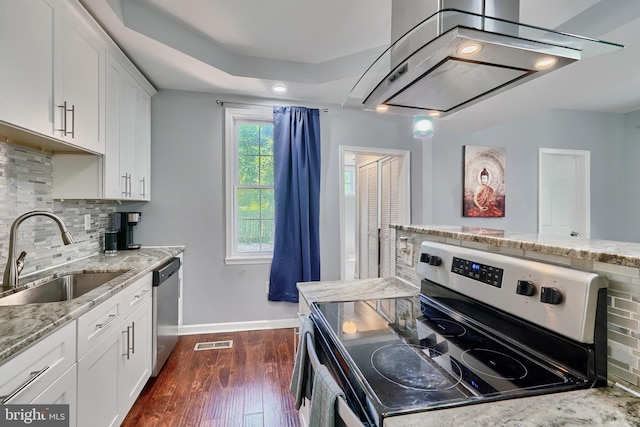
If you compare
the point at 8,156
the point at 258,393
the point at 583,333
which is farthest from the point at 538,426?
the point at 8,156

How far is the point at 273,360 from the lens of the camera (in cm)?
259

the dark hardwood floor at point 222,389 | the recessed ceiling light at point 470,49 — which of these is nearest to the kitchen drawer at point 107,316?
the dark hardwood floor at point 222,389

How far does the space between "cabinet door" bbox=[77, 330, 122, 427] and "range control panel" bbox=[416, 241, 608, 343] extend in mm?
1629

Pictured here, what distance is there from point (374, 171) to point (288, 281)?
218 cm

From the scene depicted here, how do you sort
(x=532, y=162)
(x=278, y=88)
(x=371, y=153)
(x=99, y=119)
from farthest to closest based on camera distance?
(x=532, y=162) < (x=371, y=153) < (x=278, y=88) < (x=99, y=119)

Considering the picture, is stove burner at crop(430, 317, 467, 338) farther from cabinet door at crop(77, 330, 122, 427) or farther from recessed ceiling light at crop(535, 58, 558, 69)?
cabinet door at crop(77, 330, 122, 427)

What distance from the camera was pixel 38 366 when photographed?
1022 mm

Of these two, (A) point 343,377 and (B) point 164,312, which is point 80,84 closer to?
(B) point 164,312

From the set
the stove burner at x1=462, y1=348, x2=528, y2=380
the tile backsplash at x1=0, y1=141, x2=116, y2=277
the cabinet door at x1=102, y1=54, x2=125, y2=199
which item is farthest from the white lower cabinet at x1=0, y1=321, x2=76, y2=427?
the stove burner at x1=462, y1=348, x2=528, y2=380

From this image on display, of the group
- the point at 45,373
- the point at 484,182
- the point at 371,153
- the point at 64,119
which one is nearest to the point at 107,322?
the point at 45,373

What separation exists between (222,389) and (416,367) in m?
1.88

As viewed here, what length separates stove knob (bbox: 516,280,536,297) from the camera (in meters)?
0.87

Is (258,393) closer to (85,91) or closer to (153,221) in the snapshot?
(153,221)

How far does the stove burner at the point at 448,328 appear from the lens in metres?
1.06
